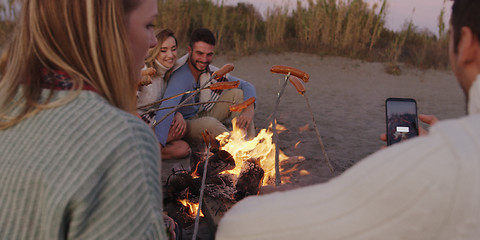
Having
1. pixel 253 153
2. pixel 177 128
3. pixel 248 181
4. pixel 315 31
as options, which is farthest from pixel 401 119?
pixel 315 31

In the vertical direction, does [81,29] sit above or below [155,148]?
above

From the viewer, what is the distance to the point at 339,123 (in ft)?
19.2

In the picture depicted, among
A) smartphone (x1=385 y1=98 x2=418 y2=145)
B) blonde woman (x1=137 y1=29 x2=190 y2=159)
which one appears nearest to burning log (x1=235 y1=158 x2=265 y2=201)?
smartphone (x1=385 y1=98 x2=418 y2=145)

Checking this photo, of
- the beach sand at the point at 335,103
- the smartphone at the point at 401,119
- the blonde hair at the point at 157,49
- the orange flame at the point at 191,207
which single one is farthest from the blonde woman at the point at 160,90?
the smartphone at the point at 401,119

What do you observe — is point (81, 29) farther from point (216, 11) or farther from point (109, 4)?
point (216, 11)

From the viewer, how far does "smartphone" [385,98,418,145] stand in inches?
69.0

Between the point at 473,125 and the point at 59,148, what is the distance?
796 mm

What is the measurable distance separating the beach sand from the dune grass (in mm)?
555

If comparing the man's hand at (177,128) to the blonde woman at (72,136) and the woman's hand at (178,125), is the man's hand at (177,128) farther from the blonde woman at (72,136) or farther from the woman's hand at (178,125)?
the blonde woman at (72,136)

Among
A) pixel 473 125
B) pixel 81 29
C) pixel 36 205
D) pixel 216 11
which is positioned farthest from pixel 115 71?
pixel 216 11

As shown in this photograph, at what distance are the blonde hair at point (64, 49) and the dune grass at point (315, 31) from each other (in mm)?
10367

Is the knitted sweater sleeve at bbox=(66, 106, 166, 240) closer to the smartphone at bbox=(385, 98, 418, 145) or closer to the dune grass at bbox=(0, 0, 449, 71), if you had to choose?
the smartphone at bbox=(385, 98, 418, 145)

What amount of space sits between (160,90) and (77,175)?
11.8 feet

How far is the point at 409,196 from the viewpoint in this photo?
26.2 inches
